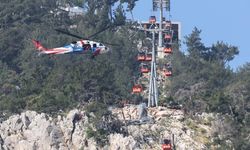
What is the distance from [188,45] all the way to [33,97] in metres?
32.8

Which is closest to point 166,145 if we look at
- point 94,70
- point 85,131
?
point 85,131

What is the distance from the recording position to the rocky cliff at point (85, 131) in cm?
14275

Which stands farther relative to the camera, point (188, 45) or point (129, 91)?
point (188, 45)

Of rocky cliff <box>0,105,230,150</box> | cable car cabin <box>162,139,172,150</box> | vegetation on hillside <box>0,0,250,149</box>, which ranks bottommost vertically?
cable car cabin <box>162,139,172,150</box>

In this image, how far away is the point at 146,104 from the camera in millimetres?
155250

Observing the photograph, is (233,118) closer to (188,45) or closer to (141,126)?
(141,126)

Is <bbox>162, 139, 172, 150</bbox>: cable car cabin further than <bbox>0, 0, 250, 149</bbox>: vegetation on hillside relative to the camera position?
No

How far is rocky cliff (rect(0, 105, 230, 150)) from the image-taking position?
5620 inches

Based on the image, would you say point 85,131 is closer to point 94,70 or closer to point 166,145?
point 166,145

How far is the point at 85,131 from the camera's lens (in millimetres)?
142625

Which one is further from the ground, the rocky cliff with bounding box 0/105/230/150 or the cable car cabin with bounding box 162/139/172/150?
the rocky cliff with bounding box 0/105/230/150

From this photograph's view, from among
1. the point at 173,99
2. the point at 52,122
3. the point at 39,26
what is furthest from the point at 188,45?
the point at 52,122

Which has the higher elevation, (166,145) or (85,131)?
(85,131)

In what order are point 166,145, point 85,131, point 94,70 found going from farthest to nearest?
point 94,70 → point 85,131 → point 166,145
